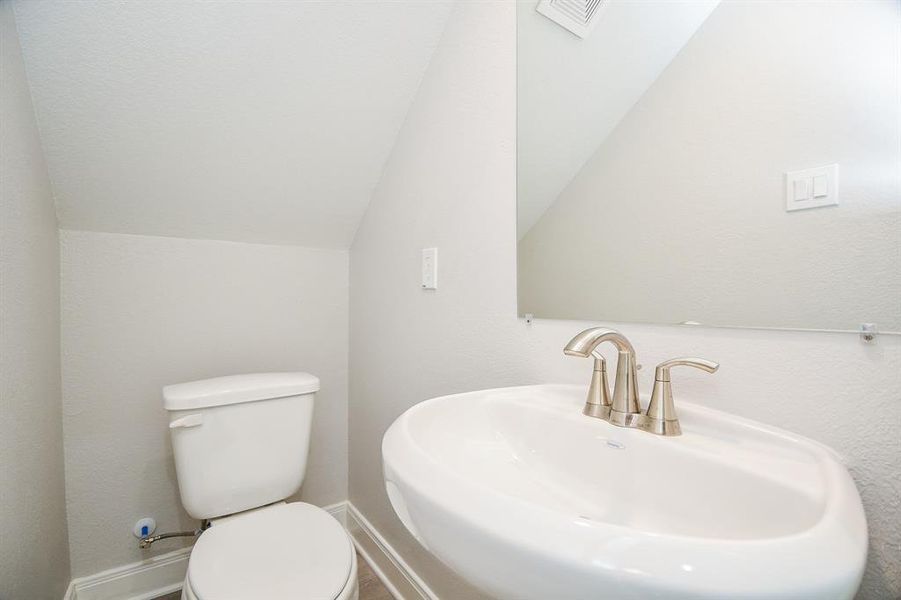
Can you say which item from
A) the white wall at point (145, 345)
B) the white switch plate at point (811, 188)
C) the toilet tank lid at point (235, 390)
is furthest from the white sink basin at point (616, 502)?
the white wall at point (145, 345)

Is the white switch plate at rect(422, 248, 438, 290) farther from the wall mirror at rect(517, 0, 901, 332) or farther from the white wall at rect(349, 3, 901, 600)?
the wall mirror at rect(517, 0, 901, 332)

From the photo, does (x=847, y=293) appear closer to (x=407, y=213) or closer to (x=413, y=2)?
(x=407, y=213)

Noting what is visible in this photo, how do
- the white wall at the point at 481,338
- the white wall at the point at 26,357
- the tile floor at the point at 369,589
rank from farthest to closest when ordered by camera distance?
the tile floor at the point at 369,589 < the white wall at the point at 26,357 < the white wall at the point at 481,338

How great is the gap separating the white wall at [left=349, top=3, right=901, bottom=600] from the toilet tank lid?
12.3 inches

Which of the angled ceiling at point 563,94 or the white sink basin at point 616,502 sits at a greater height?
the angled ceiling at point 563,94

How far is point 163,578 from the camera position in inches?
54.3

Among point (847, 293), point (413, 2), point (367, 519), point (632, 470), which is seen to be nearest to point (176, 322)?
point (367, 519)

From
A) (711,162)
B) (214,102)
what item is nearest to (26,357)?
(214,102)

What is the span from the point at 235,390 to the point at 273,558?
1.60 feet

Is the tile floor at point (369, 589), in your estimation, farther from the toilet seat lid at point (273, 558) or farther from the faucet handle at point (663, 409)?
the faucet handle at point (663, 409)

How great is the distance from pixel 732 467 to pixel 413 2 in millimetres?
A: 1334

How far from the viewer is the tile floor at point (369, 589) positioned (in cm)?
134

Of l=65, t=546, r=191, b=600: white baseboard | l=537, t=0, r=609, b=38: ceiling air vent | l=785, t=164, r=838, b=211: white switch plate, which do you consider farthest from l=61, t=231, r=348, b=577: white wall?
l=785, t=164, r=838, b=211: white switch plate

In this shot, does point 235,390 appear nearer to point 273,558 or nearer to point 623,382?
point 273,558
